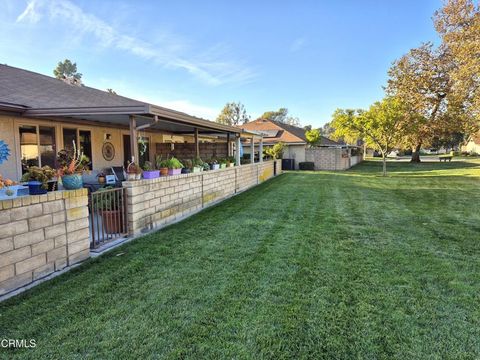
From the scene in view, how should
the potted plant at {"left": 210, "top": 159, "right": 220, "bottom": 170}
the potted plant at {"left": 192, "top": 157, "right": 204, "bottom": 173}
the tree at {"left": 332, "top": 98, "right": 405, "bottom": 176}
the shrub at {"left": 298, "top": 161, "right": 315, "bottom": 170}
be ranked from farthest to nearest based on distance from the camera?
the shrub at {"left": 298, "top": 161, "right": 315, "bottom": 170}
the tree at {"left": 332, "top": 98, "right": 405, "bottom": 176}
the potted plant at {"left": 210, "top": 159, "right": 220, "bottom": 170}
the potted plant at {"left": 192, "top": 157, "right": 204, "bottom": 173}

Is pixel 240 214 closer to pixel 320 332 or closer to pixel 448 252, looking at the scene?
pixel 448 252

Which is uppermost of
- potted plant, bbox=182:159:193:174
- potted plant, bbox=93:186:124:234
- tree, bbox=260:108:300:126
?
tree, bbox=260:108:300:126

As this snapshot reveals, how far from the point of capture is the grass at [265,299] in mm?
2463

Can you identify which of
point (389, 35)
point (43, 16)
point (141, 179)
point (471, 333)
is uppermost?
point (389, 35)

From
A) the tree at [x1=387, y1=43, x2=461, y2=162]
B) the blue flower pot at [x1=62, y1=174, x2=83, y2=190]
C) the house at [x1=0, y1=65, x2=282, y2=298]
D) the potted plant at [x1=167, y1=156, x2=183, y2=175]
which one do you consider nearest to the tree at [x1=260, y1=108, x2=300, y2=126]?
the tree at [x1=387, y1=43, x2=461, y2=162]

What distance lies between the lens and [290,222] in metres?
6.57

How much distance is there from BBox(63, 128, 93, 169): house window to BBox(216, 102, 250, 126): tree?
42527 millimetres

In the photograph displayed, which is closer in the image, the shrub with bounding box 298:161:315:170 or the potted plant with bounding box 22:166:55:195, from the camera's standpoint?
the potted plant with bounding box 22:166:55:195

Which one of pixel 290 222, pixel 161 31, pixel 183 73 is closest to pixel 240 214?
pixel 290 222

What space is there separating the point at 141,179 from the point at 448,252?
17.3 feet

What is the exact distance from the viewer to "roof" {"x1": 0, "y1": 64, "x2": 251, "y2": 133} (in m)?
5.81

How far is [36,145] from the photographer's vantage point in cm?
770

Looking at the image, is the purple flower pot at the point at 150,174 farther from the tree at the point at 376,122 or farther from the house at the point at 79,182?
the tree at the point at 376,122

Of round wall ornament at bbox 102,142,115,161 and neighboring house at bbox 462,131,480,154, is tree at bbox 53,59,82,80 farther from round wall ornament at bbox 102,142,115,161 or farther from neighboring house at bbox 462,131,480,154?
neighboring house at bbox 462,131,480,154
